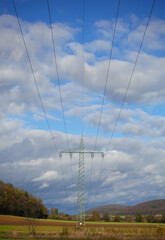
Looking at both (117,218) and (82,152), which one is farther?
(117,218)

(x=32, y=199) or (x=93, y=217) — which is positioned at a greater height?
(x=32, y=199)

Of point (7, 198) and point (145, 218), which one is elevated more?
point (7, 198)

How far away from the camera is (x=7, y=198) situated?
127688 mm

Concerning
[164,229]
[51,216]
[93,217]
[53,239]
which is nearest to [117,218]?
[93,217]

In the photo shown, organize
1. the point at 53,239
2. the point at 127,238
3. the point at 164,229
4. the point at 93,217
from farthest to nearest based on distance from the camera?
1. the point at 93,217
2. the point at 164,229
3. the point at 127,238
4. the point at 53,239

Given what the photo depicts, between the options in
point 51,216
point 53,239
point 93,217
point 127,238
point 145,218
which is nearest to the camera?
point 53,239

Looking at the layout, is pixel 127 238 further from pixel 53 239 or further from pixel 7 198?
pixel 7 198

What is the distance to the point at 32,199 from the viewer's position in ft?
472

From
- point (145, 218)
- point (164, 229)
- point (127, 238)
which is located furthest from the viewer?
point (145, 218)

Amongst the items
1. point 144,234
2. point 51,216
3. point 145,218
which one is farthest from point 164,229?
point 51,216

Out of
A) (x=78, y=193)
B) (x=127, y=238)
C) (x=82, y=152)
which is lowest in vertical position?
(x=127, y=238)

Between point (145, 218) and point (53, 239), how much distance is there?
3574 inches

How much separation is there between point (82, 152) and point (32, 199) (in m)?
101

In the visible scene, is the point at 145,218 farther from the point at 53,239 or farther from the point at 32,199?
the point at 53,239
